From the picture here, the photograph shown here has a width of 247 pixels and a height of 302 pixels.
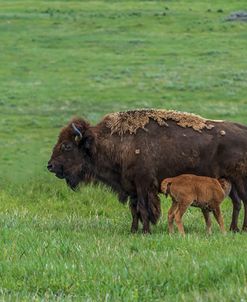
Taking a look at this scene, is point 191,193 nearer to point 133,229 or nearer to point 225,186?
point 225,186

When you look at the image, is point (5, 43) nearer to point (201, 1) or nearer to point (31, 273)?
point (201, 1)

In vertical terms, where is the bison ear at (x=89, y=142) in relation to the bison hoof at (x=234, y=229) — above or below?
above

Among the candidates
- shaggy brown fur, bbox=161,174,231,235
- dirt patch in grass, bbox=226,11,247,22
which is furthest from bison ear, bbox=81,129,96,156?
dirt patch in grass, bbox=226,11,247,22

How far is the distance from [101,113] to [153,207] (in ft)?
48.8

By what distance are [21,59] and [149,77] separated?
22.7 feet

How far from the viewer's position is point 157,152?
1271 cm

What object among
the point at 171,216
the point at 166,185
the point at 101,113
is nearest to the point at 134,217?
the point at 171,216

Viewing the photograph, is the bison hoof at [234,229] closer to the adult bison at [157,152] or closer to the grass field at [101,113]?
the adult bison at [157,152]

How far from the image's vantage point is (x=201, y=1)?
60.7 metres

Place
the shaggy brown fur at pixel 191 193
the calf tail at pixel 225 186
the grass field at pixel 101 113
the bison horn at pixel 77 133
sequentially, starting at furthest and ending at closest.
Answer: the bison horn at pixel 77 133 < the calf tail at pixel 225 186 < the shaggy brown fur at pixel 191 193 < the grass field at pixel 101 113

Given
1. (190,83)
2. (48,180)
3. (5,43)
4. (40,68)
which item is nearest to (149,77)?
(190,83)

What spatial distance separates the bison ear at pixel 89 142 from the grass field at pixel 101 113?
42.3 inches

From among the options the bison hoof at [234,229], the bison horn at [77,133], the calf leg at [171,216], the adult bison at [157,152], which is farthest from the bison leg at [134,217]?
the bison hoof at [234,229]

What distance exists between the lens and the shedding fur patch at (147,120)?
12.9 meters
